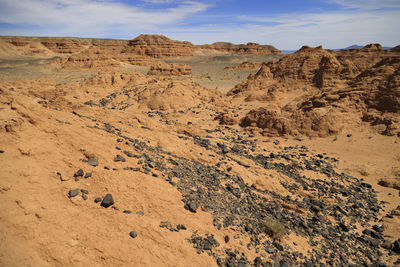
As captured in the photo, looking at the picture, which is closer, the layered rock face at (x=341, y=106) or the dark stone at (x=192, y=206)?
the dark stone at (x=192, y=206)

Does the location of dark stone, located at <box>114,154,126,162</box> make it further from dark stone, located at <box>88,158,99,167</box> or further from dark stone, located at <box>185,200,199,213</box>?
dark stone, located at <box>185,200,199,213</box>

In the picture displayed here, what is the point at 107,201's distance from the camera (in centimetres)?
392

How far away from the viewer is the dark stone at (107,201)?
3896 mm

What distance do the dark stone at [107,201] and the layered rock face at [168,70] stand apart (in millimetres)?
35290

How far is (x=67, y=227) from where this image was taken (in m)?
3.33

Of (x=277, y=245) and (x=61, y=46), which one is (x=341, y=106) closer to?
(x=277, y=245)

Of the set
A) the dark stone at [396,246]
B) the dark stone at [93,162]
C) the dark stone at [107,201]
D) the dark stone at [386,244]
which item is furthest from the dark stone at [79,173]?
the dark stone at [396,246]

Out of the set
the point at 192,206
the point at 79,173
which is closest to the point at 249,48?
the point at 192,206

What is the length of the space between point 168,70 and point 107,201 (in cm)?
3610

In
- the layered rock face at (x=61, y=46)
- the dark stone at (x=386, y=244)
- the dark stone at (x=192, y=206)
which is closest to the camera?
the dark stone at (x=192, y=206)

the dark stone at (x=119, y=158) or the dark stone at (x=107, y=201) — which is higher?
the dark stone at (x=119, y=158)

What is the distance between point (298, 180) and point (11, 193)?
284 inches

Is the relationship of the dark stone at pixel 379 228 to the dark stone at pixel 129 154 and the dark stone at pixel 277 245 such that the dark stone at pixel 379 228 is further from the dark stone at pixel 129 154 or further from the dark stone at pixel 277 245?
the dark stone at pixel 129 154

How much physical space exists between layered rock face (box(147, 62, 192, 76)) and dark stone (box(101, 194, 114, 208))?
3529 centimetres
